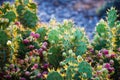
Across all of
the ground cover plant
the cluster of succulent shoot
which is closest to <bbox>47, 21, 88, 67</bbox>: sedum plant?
the ground cover plant

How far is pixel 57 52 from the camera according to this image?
3203 millimetres

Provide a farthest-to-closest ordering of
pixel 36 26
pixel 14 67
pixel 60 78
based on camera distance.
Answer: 1. pixel 36 26
2. pixel 14 67
3. pixel 60 78

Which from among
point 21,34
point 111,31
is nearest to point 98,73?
point 111,31

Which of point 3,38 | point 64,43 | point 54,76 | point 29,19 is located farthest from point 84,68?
point 29,19

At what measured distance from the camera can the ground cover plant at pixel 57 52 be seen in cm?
285

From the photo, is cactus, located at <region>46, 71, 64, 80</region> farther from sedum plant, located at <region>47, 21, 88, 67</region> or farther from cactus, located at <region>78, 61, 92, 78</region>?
sedum plant, located at <region>47, 21, 88, 67</region>

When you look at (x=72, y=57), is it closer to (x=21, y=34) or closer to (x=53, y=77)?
(x=53, y=77)

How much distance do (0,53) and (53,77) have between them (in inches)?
25.8

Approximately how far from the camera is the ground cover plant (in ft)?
9.36

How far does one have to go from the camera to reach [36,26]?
3.82 metres

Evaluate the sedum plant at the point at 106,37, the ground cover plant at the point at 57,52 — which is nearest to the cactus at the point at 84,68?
the ground cover plant at the point at 57,52

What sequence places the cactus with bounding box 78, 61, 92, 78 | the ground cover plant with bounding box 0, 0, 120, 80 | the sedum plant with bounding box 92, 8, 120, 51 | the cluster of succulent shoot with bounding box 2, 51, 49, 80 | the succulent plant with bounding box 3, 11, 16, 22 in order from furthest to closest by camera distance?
the succulent plant with bounding box 3, 11, 16, 22
the sedum plant with bounding box 92, 8, 120, 51
the cluster of succulent shoot with bounding box 2, 51, 49, 80
the ground cover plant with bounding box 0, 0, 120, 80
the cactus with bounding box 78, 61, 92, 78

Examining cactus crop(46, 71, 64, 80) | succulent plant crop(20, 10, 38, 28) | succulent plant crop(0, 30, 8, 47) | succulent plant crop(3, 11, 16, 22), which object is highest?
succulent plant crop(20, 10, 38, 28)

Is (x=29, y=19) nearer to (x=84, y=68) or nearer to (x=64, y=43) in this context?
(x=64, y=43)
